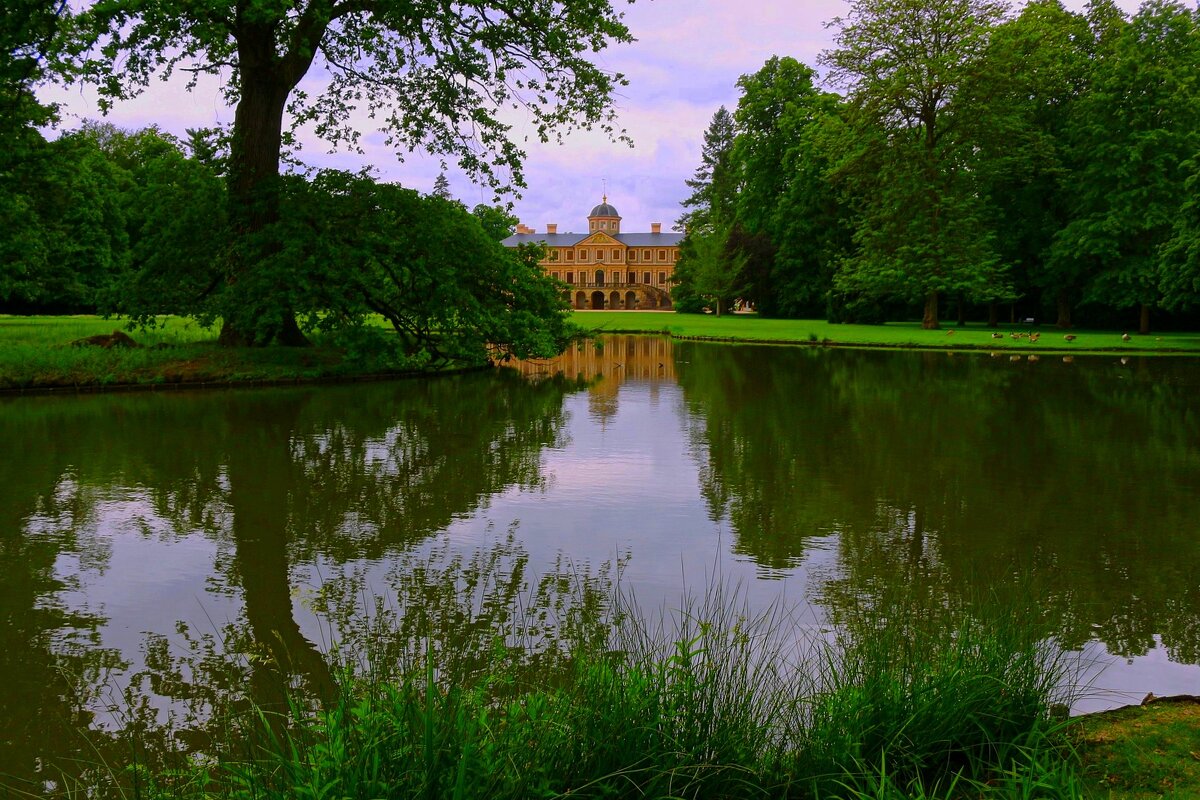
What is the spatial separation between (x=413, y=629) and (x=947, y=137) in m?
35.6

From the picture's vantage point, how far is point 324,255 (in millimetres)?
15523

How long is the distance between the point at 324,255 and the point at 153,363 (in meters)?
3.22

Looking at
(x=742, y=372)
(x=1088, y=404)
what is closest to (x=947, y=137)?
(x=742, y=372)

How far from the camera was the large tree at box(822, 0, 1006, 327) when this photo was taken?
109 ft

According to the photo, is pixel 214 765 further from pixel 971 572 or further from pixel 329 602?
pixel 971 572

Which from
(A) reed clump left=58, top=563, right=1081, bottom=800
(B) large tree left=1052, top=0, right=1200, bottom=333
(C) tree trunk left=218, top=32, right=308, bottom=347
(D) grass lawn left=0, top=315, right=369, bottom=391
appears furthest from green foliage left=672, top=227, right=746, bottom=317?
(A) reed clump left=58, top=563, right=1081, bottom=800

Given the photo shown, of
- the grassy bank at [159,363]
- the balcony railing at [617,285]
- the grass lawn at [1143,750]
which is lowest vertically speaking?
the grass lawn at [1143,750]

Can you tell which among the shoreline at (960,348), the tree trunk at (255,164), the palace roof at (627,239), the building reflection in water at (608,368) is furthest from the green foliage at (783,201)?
the palace roof at (627,239)

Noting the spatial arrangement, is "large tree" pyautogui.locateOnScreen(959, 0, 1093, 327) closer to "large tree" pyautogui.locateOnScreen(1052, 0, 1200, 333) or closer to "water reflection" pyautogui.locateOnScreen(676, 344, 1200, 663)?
"large tree" pyautogui.locateOnScreen(1052, 0, 1200, 333)

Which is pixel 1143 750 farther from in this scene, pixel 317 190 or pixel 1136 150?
pixel 1136 150

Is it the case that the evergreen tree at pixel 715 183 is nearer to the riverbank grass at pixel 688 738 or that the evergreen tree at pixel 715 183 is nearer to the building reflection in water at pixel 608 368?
the building reflection in water at pixel 608 368

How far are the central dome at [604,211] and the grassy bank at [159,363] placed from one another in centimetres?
9001

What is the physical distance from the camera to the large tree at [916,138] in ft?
109

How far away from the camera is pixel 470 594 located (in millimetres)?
4645
